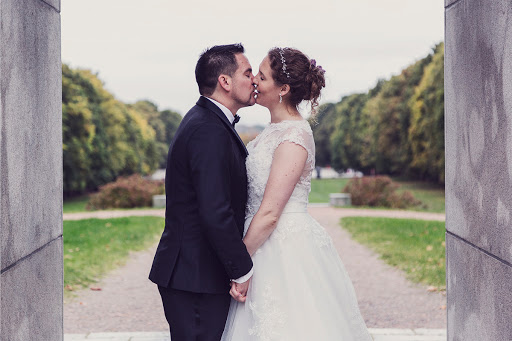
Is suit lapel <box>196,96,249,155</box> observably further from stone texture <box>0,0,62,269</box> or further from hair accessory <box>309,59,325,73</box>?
stone texture <box>0,0,62,269</box>

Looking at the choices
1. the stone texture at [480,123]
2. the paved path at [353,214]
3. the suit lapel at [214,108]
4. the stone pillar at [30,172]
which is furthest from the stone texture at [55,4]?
the paved path at [353,214]

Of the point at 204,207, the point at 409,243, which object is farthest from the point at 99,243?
the point at 204,207

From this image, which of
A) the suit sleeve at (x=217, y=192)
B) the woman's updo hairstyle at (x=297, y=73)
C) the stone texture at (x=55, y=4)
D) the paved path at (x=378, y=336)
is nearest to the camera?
the suit sleeve at (x=217, y=192)

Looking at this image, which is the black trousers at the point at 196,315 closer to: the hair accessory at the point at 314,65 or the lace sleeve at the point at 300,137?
the lace sleeve at the point at 300,137

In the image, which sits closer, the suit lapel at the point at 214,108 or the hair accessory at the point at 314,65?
the suit lapel at the point at 214,108

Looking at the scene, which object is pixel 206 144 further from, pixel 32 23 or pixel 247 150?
pixel 32 23

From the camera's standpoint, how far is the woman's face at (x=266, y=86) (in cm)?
362

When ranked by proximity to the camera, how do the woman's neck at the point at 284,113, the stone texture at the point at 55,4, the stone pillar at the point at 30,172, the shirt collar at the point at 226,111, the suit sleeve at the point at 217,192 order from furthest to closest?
the stone texture at the point at 55,4 < the woman's neck at the point at 284,113 < the shirt collar at the point at 226,111 < the suit sleeve at the point at 217,192 < the stone pillar at the point at 30,172

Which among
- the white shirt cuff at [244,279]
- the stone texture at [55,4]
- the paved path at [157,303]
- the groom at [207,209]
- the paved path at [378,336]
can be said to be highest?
the stone texture at [55,4]

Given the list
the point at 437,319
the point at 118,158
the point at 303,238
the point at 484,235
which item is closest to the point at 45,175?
the point at 303,238

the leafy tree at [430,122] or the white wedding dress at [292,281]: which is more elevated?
the leafy tree at [430,122]

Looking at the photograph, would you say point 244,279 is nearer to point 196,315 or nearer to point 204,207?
point 196,315

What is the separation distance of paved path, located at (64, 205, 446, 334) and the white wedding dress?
2.47 metres

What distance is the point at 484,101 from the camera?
3381 mm
